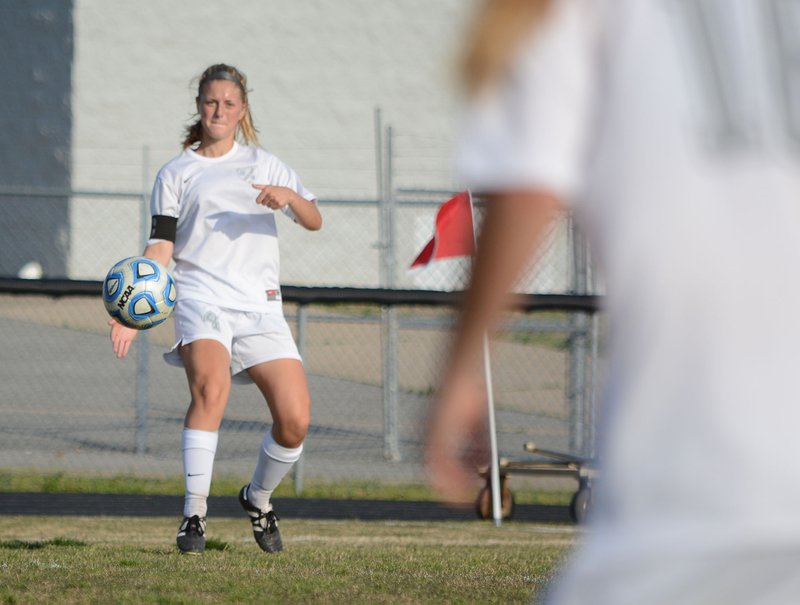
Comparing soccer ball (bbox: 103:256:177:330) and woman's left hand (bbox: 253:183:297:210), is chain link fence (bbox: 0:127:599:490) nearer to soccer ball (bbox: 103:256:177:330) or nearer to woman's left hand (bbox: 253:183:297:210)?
soccer ball (bbox: 103:256:177:330)

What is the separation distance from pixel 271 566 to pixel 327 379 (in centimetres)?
771

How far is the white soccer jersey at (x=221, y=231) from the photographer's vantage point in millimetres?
6562

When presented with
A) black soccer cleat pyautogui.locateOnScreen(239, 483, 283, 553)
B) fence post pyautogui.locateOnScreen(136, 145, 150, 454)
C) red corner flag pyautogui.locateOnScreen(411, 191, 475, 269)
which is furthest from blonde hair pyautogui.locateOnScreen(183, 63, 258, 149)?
fence post pyautogui.locateOnScreen(136, 145, 150, 454)

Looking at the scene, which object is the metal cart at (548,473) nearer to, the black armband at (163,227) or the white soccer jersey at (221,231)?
the white soccer jersey at (221,231)

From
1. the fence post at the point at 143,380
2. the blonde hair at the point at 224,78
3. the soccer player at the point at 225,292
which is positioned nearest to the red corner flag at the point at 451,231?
the blonde hair at the point at 224,78

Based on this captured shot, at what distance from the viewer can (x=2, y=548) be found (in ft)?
22.7

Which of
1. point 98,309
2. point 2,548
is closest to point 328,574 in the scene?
point 2,548

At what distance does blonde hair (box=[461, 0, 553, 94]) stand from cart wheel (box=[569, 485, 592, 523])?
8.31 meters

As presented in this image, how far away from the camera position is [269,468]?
6.67 meters

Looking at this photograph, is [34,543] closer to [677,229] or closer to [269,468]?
[269,468]

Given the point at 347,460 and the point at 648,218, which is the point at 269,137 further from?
the point at 648,218

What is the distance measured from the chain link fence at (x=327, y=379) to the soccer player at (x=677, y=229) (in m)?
7.99

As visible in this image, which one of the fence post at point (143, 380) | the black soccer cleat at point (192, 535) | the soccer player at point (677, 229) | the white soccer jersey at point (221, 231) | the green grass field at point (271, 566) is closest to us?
the soccer player at point (677, 229)

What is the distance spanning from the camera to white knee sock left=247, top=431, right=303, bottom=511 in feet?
21.9
